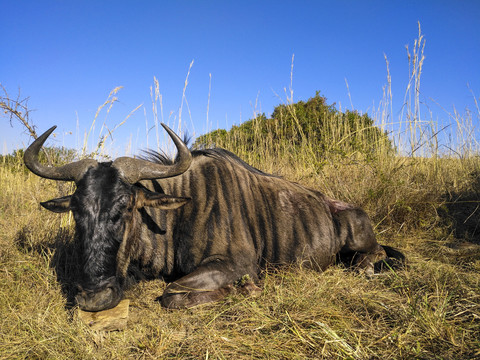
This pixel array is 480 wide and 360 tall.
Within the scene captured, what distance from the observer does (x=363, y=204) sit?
4.75 meters

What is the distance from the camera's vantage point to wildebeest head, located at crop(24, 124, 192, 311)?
7.68ft

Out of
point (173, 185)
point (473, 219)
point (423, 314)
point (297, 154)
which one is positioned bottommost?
point (423, 314)

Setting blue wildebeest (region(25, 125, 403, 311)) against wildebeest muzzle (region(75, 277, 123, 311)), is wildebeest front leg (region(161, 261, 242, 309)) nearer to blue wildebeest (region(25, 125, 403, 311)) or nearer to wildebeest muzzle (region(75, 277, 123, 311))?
blue wildebeest (region(25, 125, 403, 311))

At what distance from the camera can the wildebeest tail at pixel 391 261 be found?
3299 mm

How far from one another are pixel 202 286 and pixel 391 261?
2025 mm

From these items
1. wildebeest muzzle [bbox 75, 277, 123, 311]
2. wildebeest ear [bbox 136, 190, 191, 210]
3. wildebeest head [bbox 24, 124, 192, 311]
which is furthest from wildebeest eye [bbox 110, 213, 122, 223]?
wildebeest muzzle [bbox 75, 277, 123, 311]

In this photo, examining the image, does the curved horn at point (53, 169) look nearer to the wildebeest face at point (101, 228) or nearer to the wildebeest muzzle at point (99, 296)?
the wildebeest face at point (101, 228)

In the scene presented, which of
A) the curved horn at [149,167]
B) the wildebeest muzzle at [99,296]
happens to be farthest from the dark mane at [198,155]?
the wildebeest muzzle at [99,296]

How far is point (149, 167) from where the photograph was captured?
116 inches

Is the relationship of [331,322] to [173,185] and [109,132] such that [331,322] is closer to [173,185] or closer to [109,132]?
[173,185]

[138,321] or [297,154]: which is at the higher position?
[297,154]

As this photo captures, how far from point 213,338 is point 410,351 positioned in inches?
41.3

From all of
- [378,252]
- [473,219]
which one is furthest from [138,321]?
[473,219]

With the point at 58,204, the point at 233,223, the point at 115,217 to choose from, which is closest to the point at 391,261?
the point at 233,223
